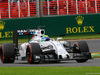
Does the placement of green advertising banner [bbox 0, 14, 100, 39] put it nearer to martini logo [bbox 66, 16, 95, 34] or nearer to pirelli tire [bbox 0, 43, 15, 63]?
martini logo [bbox 66, 16, 95, 34]

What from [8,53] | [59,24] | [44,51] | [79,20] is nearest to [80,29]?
[79,20]

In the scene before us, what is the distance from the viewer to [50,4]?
99.7 ft

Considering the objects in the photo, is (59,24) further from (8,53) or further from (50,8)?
(8,53)

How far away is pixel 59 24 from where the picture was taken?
29.8 m

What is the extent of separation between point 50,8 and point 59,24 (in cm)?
154

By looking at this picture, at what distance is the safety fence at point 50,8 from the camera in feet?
98.8

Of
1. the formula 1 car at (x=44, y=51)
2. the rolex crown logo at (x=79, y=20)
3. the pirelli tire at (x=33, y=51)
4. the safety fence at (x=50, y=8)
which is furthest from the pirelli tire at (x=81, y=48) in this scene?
the safety fence at (x=50, y=8)

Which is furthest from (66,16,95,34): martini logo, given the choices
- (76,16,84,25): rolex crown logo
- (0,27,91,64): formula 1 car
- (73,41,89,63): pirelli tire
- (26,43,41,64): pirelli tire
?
(26,43,41,64): pirelli tire

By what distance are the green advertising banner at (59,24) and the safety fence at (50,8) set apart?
64 cm

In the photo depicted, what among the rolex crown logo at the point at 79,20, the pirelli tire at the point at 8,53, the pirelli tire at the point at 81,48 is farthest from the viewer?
the rolex crown logo at the point at 79,20

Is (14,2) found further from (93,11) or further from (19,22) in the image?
(93,11)

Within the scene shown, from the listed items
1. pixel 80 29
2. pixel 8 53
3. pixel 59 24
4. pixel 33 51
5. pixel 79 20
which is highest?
pixel 79 20

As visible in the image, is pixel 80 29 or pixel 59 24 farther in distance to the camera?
pixel 59 24

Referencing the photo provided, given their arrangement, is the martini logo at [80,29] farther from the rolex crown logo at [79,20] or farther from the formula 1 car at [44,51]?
the formula 1 car at [44,51]
